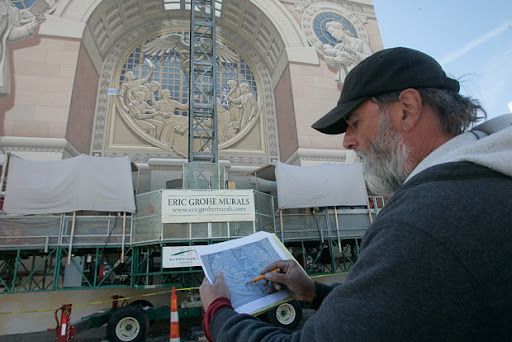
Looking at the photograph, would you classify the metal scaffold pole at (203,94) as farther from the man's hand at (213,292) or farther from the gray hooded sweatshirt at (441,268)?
the gray hooded sweatshirt at (441,268)

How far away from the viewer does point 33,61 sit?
1191 cm

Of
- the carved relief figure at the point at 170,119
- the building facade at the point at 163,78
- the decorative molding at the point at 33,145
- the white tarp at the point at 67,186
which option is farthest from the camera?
the carved relief figure at the point at 170,119

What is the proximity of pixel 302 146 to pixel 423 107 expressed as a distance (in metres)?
12.3

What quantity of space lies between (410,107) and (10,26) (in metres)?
15.3

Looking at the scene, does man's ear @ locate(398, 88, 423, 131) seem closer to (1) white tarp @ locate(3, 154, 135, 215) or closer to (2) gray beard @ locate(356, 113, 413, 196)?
(2) gray beard @ locate(356, 113, 413, 196)

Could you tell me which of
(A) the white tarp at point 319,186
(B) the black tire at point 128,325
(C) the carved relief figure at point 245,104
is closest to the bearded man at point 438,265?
(B) the black tire at point 128,325

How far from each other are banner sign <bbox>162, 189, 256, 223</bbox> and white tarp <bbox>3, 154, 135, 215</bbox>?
1432 millimetres

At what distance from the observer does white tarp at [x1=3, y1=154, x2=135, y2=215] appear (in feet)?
27.2

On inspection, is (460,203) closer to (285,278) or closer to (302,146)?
(285,278)

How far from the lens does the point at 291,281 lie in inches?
66.6

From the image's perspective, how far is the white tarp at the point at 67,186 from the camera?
27.2 ft

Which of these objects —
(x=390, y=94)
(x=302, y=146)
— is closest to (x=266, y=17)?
(x=302, y=146)

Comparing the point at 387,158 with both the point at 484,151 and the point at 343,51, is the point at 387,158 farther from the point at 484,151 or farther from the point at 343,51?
the point at 343,51

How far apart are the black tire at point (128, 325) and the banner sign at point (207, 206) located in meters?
2.17
